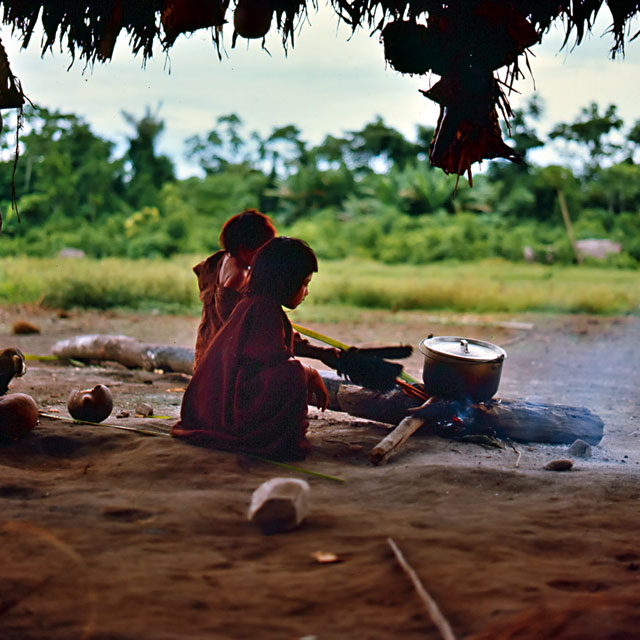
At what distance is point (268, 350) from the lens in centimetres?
374

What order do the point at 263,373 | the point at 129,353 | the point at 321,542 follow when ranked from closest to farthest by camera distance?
the point at 321,542, the point at 263,373, the point at 129,353

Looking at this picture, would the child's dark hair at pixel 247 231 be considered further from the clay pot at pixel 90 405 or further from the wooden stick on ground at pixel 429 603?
the wooden stick on ground at pixel 429 603

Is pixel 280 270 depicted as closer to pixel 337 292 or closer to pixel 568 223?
pixel 337 292

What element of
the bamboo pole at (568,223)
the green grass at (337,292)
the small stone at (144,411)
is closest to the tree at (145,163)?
the green grass at (337,292)

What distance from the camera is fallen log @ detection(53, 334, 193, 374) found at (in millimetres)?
6779

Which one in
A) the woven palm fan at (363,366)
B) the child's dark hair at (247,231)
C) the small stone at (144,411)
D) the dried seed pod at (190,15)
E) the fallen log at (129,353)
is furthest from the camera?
the fallen log at (129,353)

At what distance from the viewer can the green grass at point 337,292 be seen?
40.5 ft

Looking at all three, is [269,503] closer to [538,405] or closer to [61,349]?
[538,405]

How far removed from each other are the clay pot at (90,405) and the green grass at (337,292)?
7117 millimetres

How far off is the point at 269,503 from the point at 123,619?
2.50 feet

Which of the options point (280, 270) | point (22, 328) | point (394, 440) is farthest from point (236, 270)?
point (22, 328)

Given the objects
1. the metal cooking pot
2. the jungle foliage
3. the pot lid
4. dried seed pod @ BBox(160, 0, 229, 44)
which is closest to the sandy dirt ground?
the metal cooking pot

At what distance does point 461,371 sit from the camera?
4203 mm

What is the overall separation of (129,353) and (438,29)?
4699mm
